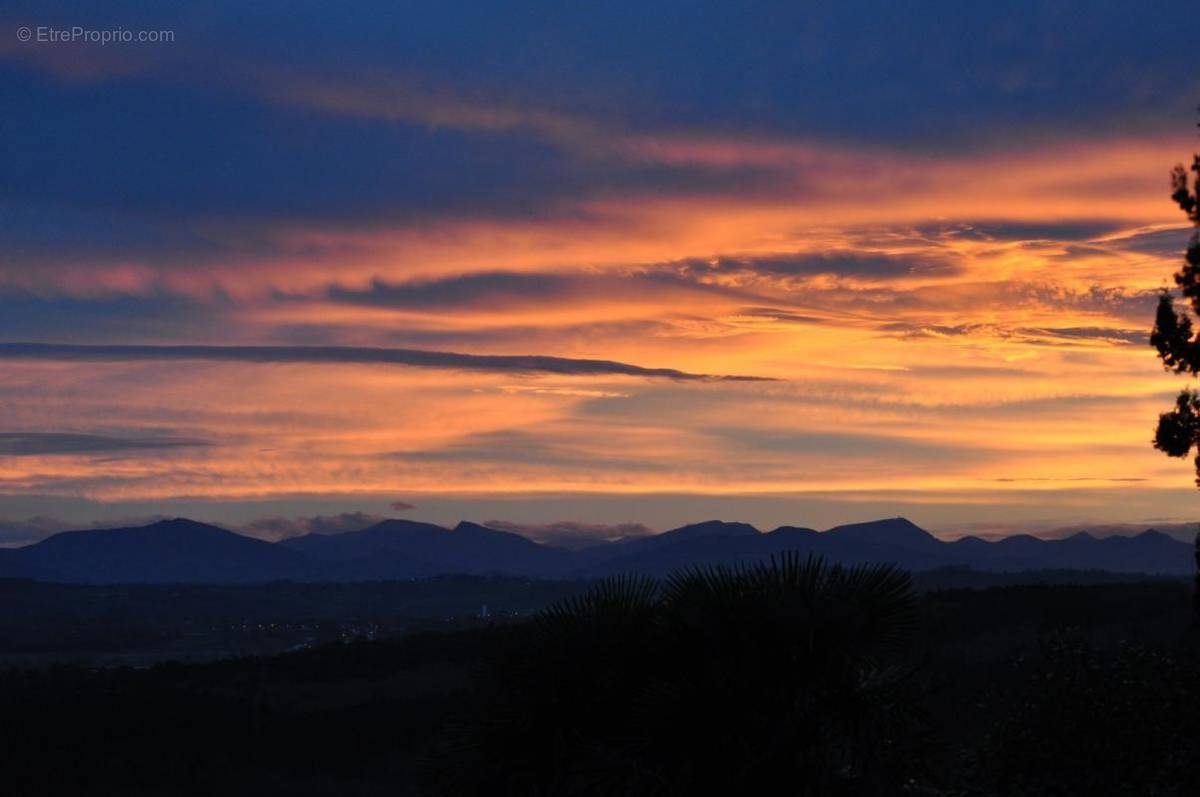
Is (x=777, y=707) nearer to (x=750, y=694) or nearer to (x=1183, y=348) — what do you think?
(x=750, y=694)

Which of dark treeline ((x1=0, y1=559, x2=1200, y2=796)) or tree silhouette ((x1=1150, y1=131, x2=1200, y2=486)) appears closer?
dark treeline ((x1=0, y1=559, x2=1200, y2=796))

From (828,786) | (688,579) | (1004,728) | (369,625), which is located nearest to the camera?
(828,786)

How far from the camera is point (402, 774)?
126 ft

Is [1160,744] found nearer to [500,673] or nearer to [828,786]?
[828,786]

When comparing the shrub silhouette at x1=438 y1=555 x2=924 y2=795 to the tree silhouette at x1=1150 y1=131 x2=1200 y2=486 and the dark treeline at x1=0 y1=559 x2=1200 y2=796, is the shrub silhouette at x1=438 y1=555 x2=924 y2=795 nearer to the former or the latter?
the dark treeline at x1=0 y1=559 x2=1200 y2=796

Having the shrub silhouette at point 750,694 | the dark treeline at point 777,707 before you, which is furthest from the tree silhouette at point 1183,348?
the shrub silhouette at point 750,694

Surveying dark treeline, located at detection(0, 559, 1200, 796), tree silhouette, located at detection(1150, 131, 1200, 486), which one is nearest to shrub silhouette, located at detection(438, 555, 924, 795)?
dark treeline, located at detection(0, 559, 1200, 796)

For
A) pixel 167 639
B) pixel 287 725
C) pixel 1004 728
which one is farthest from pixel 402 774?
pixel 167 639

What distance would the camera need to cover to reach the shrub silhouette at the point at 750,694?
37.7ft

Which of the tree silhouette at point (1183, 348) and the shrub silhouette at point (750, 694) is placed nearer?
the shrub silhouette at point (750, 694)

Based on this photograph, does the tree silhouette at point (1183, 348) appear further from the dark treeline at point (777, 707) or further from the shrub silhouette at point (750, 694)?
the shrub silhouette at point (750, 694)

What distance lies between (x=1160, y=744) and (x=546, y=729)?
9.58 m

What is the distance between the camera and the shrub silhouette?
11484 millimetres

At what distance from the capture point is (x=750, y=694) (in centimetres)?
1165
